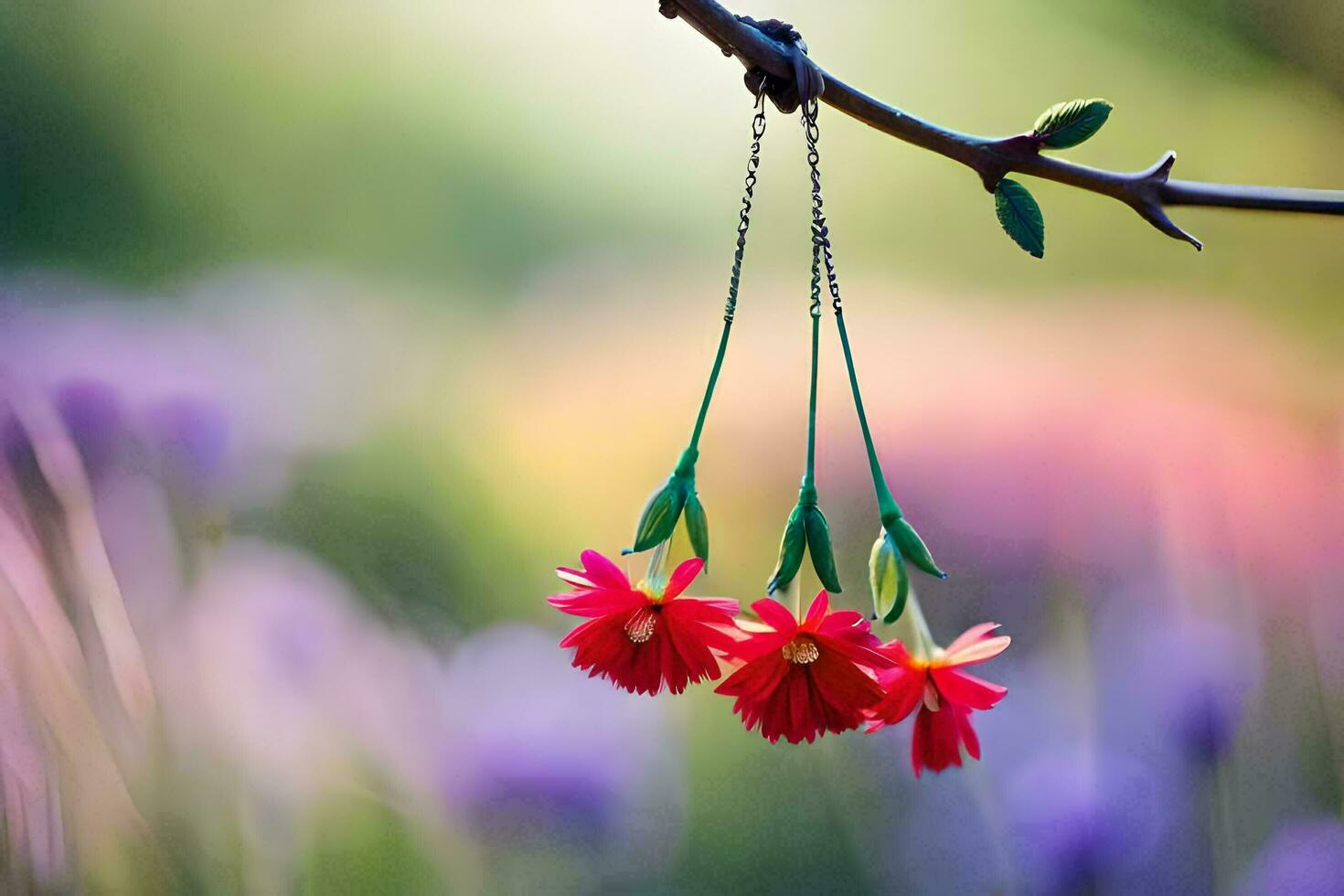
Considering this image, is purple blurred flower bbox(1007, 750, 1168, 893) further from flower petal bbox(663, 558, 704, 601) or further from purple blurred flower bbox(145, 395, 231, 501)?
purple blurred flower bbox(145, 395, 231, 501)

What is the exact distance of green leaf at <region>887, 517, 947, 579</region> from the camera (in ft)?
1.85

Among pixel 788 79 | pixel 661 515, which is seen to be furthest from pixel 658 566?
pixel 788 79

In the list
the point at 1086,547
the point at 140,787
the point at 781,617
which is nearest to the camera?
the point at 781,617

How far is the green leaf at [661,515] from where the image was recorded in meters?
0.56

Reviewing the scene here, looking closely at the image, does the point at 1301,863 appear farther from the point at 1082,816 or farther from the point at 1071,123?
the point at 1071,123

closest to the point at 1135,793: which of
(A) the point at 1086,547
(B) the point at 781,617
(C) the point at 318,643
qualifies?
(A) the point at 1086,547

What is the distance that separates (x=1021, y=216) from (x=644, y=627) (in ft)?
1.19

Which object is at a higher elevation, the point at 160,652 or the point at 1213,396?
the point at 1213,396

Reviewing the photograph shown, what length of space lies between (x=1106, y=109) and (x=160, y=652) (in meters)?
1.02

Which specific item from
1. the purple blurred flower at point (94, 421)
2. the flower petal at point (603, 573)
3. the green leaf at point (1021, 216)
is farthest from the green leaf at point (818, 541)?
the purple blurred flower at point (94, 421)

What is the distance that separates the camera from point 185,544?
1043mm

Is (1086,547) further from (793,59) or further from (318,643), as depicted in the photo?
(318,643)

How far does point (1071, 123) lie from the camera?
607 mm

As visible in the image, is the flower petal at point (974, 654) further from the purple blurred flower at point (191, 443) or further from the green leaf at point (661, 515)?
the purple blurred flower at point (191, 443)
